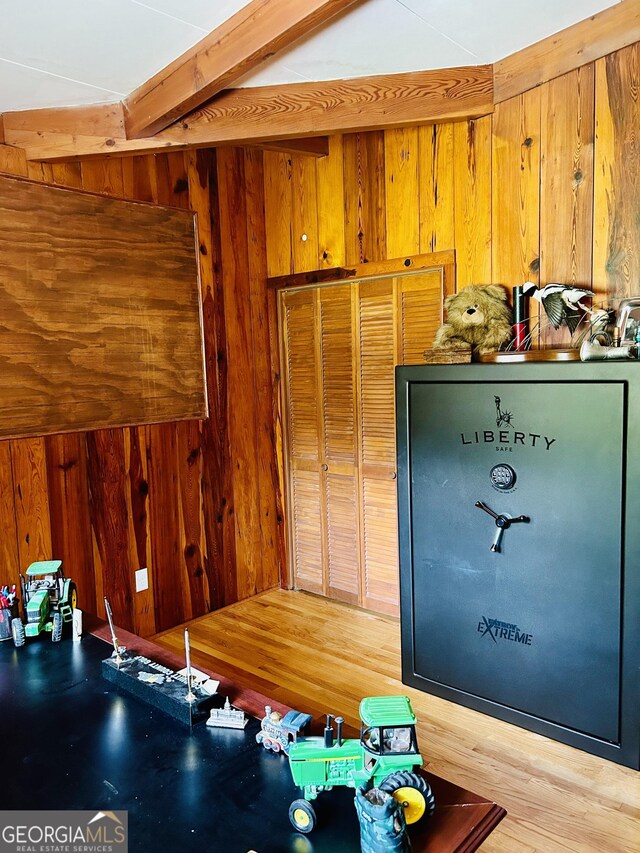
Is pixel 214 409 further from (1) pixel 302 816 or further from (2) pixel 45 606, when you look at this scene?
(1) pixel 302 816

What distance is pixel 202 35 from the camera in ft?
6.39

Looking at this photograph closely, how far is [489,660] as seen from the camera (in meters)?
2.32

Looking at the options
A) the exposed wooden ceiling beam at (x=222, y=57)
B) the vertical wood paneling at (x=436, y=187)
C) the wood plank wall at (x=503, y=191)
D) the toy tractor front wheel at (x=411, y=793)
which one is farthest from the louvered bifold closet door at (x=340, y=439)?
the toy tractor front wheel at (x=411, y=793)

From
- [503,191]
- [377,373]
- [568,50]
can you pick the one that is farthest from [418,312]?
[568,50]

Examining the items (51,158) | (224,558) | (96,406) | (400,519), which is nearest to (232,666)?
(224,558)

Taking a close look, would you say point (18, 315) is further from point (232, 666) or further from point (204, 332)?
point (232, 666)

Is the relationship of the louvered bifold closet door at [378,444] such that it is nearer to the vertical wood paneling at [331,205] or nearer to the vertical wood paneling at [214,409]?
the vertical wood paneling at [331,205]

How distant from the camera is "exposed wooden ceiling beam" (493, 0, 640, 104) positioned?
2.13 meters

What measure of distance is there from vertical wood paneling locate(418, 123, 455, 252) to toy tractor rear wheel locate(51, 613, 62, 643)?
91.6 inches

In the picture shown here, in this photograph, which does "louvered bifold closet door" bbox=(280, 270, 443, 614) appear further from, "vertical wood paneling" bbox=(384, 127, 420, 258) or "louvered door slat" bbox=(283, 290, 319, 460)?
"vertical wood paneling" bbox=(384, 127, 420, 258)

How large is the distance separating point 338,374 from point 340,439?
389 millimetres

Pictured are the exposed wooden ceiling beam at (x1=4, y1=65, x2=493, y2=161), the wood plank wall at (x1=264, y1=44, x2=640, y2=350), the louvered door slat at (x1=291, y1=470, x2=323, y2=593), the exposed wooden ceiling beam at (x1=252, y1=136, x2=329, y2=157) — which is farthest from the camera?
the louvered door slat at (x1=291, y1=470, x2=323, y2=593)

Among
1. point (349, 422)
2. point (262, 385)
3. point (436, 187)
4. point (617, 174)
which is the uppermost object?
point (436, 187)

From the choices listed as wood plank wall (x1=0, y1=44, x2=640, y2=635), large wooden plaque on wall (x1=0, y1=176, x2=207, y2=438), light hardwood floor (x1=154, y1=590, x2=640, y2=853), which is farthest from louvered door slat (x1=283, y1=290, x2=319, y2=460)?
light hardwood floor (x1=154, y1=590, x2=640, y2=853)
